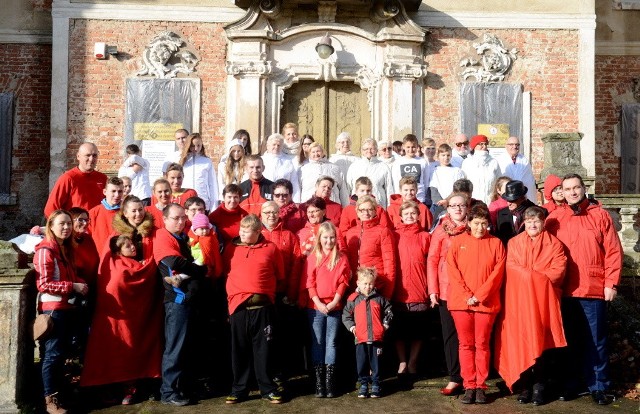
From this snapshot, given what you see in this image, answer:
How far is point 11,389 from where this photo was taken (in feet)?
21.3

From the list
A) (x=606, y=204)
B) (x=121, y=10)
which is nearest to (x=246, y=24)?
(x=121, y=10)

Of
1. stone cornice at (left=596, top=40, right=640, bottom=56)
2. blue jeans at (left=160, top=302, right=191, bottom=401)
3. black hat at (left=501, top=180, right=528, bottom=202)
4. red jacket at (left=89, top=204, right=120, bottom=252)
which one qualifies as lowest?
blue jeans at (left=160, top=302, right=191, bottom=401)

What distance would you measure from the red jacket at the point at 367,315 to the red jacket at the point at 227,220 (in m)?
1.47

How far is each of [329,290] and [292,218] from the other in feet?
3.83

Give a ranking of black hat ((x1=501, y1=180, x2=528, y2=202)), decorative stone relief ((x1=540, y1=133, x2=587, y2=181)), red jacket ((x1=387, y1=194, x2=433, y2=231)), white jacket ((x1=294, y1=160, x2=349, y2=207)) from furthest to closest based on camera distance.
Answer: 1. decorative stone relief ((x1=540, y1=133, x2=587, y2=181))
2. white jacket ((x1=294, y1=160, x2=349, y2=207))
3. red jacket ((x1=387, y1=194, x2=433, y2=231))
4. black hat ((x1=501, y1=180, x2=528, y2=202))

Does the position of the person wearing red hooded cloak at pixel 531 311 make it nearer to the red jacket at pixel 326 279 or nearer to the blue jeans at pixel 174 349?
the red jacket at pixel 326 279

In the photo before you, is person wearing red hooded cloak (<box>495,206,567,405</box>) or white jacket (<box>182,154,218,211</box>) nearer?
person wearing red hooded cloak (<box>495,206,567,405</box>)

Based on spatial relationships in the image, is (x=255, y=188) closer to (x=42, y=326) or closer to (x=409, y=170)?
(x=409, y=170)

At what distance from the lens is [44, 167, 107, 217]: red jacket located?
8188mm

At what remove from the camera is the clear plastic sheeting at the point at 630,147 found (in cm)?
1533

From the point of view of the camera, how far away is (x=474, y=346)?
22.8 ft

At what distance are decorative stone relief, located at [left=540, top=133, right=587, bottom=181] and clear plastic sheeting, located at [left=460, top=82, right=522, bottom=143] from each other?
1814mm

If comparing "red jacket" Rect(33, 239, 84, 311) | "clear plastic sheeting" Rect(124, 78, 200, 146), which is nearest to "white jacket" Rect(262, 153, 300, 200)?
"red jacket" Rect(33, 239, 84, 311)

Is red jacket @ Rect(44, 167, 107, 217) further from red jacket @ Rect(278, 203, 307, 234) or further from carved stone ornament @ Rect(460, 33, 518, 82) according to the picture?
carved stone ornament @ Rect(460, 33, 518, 82)
